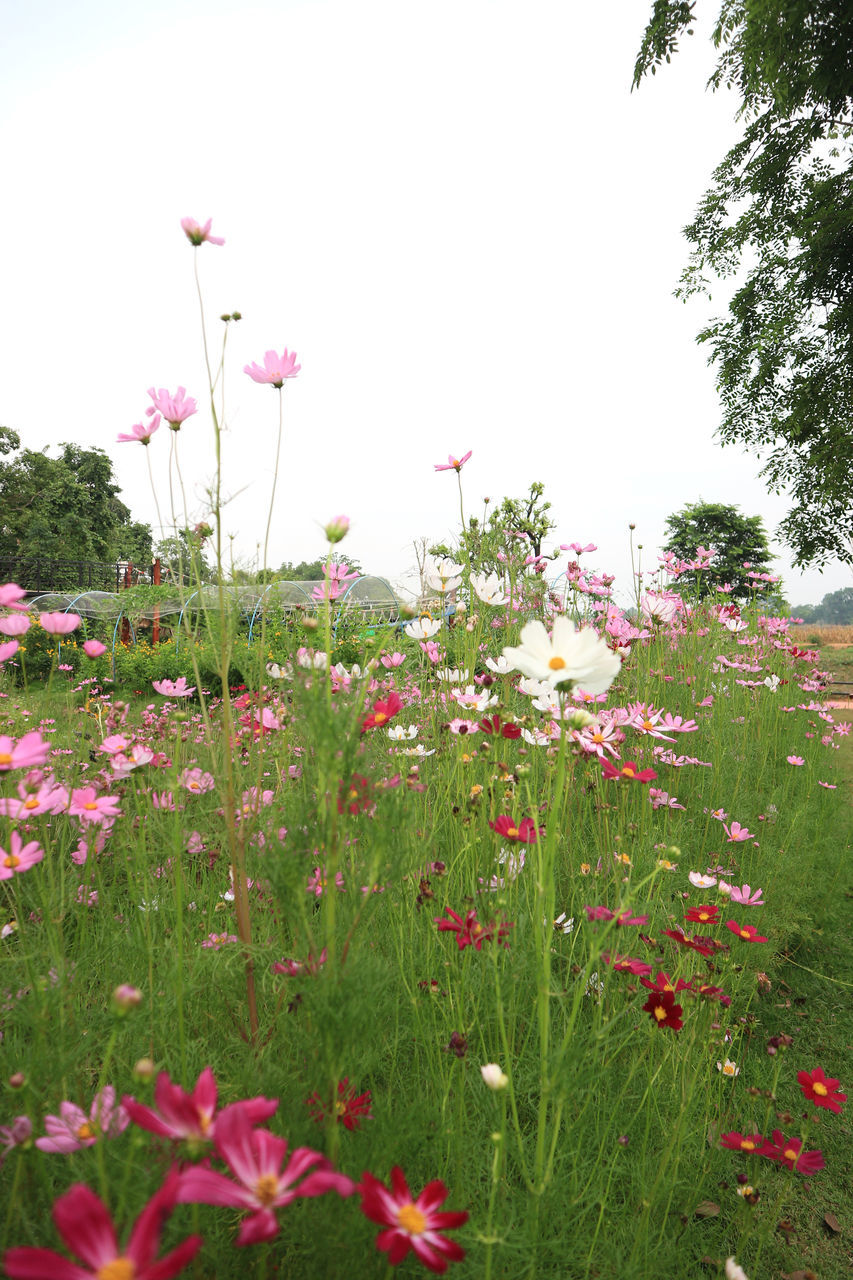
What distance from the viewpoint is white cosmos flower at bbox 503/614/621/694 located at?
2.35 ft

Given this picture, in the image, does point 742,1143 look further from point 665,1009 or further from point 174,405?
point 174,405

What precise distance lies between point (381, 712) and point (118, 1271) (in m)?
0.79

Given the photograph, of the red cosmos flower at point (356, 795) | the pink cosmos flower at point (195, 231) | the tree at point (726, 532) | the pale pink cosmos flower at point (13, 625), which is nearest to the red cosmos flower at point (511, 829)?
the red cosmos flower at point (356, 795)

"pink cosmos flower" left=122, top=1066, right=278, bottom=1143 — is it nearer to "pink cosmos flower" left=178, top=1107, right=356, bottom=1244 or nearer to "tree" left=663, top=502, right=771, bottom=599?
"pink cosmos flower" left=178, top=1107, right=356, bottom=1244

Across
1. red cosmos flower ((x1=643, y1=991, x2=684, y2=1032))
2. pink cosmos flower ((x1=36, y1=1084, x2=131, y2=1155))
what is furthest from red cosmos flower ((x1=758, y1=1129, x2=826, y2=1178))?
pink cosmos flower ((x1=36, y1=1084, x2=131, y2=1155))

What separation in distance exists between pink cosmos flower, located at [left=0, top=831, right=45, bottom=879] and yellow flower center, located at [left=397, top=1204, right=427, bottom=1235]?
625 mm

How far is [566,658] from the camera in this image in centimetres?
75

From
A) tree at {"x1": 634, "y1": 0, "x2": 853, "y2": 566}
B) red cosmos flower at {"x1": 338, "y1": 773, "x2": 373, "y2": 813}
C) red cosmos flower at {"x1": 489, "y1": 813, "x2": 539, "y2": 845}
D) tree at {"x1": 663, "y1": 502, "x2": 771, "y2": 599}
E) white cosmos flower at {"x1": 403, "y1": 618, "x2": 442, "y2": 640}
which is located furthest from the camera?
tree at {"x1": 663, "y1": 502, "x2": 771, "y2": 599}

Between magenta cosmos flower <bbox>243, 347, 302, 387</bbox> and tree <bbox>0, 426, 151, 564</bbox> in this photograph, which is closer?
magenta cosmos flower <bbox>243, 347, 302, 387</bbox>

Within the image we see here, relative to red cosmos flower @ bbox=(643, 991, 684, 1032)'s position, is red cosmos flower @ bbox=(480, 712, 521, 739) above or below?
above

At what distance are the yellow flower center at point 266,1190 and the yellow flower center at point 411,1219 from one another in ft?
0.46

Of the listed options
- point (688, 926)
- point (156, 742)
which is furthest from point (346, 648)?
point (688, 926)

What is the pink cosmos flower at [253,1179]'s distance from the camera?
1.33 ft

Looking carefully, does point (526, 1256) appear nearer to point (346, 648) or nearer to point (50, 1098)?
point (50, 1098)
